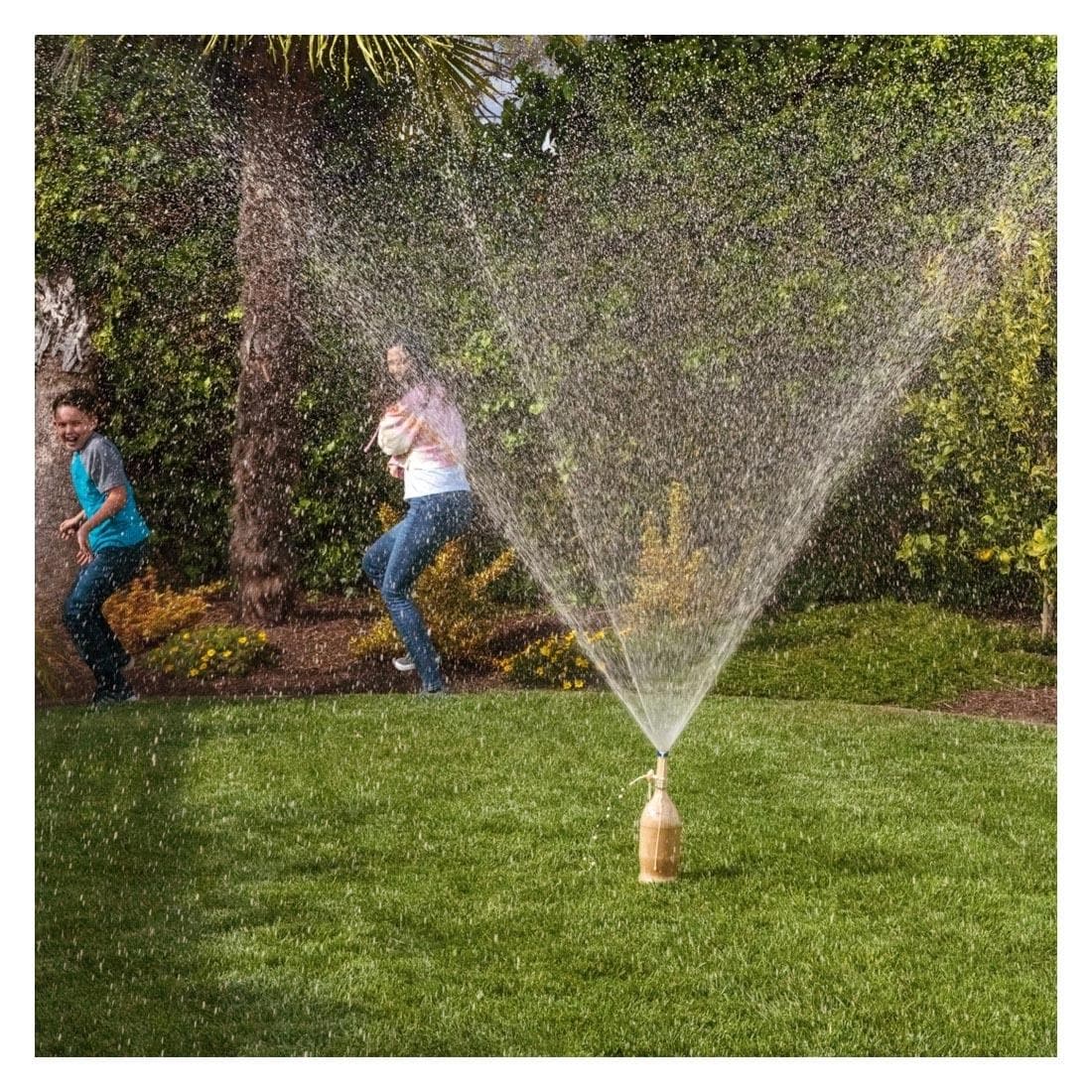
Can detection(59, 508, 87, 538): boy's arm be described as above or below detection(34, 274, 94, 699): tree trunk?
below

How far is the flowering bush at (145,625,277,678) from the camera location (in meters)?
6.66

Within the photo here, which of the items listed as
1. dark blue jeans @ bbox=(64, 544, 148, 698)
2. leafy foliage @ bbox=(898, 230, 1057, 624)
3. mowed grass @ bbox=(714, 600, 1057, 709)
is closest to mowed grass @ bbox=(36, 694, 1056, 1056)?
dark blue jeans @ bbox=(64, 544, 148, 698)

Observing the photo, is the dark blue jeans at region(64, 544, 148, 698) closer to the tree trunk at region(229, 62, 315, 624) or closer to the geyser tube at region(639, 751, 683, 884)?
the tree trunk at region(229, 62, 315, 624)

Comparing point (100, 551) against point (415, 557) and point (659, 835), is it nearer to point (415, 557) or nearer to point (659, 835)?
point (415, 557)

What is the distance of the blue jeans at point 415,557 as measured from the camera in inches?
247

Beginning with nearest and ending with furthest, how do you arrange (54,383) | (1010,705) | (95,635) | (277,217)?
(95,635) < (1010,705) < (277,217) < (54,383)

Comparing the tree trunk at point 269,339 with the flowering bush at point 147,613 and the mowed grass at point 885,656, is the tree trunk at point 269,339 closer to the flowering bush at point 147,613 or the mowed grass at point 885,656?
the flowering bush at point 147,613

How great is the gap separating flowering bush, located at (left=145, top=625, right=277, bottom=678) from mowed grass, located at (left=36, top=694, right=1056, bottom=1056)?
0.77m

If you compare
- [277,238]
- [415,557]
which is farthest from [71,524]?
[277,238]

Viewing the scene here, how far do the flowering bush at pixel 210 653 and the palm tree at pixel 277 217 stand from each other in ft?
1.10

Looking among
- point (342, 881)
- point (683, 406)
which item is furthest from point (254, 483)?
point (342, 881)

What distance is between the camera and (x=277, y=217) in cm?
695

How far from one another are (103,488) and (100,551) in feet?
1.17

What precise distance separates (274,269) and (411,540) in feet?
5.49
